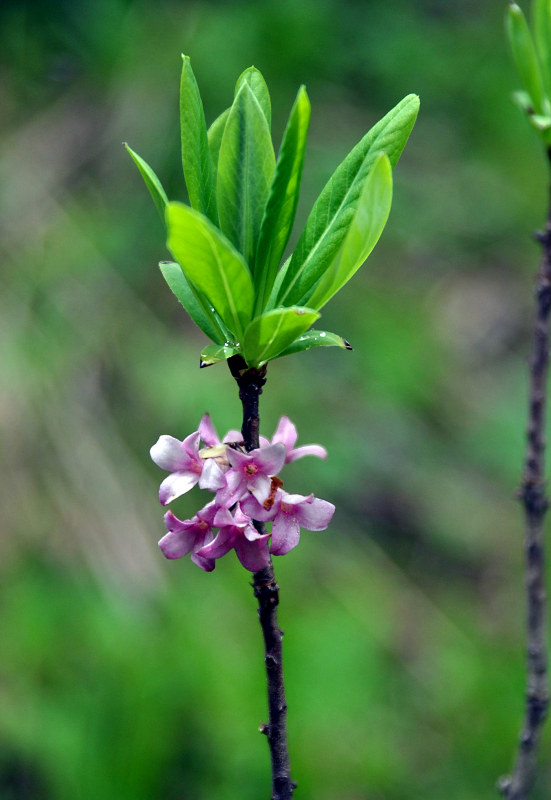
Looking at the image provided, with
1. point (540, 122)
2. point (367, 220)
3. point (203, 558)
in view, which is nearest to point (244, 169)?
point (367, 220)

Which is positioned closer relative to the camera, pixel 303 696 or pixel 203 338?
pixel 303 696

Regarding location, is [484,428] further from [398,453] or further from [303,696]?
[303,696]

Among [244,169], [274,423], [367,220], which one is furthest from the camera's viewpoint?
[274,423]

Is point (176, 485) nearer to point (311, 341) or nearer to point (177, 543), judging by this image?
point (177, 543)

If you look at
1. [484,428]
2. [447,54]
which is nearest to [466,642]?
[484,428]

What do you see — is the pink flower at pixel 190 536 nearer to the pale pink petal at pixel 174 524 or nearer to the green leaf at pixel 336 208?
the pale pink petal at pixel 174 524

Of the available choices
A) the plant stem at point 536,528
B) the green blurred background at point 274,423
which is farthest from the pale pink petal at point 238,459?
the green blurred background at point 274,423

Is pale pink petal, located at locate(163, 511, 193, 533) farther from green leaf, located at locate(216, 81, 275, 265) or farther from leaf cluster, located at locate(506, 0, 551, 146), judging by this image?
leaf cluster, located at locate(506, 0, 551, 146)
